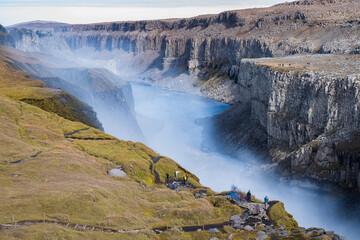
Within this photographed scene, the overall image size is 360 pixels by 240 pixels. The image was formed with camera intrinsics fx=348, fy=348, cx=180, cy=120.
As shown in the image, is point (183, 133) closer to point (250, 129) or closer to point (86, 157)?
point (250, 129)

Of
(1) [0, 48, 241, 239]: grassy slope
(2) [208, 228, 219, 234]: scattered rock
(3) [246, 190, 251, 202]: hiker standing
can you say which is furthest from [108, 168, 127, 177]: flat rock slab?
(2) [208, 228, 219, 234]: scattered rock

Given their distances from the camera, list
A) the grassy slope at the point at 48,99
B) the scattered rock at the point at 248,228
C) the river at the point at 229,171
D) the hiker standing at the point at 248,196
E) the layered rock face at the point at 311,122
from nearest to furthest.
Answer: the scattered rock at the point at 248,228 < the hiker standing at the point at 248,196 < the river at the point at 229,171 < the layered rock face at the point at 311,122 < the grassy slope at the point at 48,99

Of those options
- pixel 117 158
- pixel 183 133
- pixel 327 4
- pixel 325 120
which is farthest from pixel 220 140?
pixel 327 4

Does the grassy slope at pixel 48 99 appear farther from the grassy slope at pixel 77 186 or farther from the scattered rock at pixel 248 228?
the scattered rock at pixel 248 228

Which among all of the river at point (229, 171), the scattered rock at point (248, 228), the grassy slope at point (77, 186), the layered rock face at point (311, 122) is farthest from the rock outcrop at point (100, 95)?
the scattered rock at point (248, 228)

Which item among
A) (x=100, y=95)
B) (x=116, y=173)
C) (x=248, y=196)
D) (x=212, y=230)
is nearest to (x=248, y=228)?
(x=212, y=230)

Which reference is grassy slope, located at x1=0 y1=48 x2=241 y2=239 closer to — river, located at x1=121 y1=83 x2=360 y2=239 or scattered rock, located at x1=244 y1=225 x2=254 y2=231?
scattered rock, located at x1=244 y1=225 x2=254 y2=231
